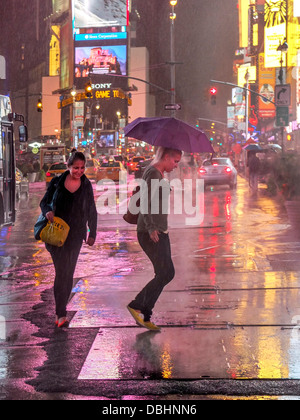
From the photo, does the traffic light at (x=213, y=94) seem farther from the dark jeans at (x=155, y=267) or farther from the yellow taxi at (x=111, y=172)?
the dark jeans at (x=155, y=267)

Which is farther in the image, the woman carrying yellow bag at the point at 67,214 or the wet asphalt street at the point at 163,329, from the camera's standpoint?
the woman carrying yellow bag at the point at 67,214

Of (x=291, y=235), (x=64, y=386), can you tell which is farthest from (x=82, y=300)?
(x=291, y=235)

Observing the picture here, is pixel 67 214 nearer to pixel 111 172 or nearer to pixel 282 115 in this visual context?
pixel 282 115

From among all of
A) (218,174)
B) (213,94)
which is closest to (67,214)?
(218,174)

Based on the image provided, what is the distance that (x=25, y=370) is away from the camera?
5.87 metres

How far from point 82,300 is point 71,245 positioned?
156 centimetres

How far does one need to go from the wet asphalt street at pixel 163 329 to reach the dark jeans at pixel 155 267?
10.3 inches

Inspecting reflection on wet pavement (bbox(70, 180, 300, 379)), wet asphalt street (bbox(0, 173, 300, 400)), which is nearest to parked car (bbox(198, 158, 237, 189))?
reflection on wet pavement (bbox(70, 180, 300, 379))

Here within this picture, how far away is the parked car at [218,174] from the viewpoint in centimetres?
3484

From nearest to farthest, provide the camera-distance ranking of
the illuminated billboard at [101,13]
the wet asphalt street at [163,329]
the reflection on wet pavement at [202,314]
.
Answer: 1. the wet asphalt street at [163,329]
2. the reflection on wet pavement at [202,314]
3. the illuminated billboard at [101,13]

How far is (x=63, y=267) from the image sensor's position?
748cm

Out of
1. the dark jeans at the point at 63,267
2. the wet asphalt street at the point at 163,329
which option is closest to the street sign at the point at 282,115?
the wet asphalt street at the point at 163,329

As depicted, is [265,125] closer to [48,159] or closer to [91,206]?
[48,159]

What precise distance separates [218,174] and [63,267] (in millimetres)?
27922
